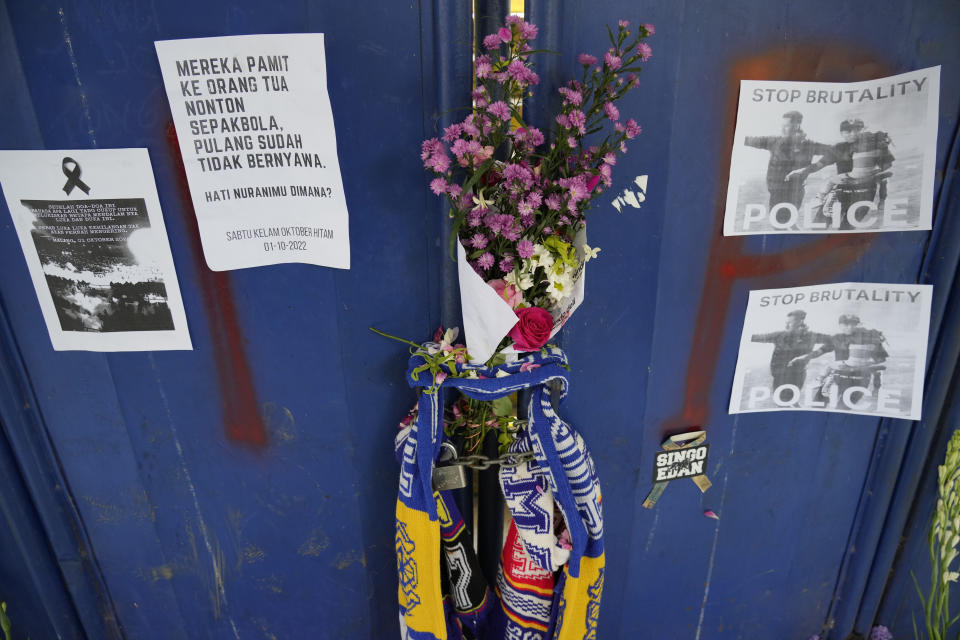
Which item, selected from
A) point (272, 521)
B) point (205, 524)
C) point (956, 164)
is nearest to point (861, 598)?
point (956, 164)

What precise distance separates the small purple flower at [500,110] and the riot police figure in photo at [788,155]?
0.58 meters

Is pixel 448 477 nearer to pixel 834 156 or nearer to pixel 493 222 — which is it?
pixel 493 222

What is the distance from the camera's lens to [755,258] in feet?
3.91

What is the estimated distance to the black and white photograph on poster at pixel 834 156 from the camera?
1.09 m

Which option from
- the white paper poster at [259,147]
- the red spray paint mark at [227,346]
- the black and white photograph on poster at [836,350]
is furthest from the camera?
the black and white photograph on poster at [836,350]

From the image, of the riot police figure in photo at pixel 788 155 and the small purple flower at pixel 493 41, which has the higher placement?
the small purple flower at pixel 493 41

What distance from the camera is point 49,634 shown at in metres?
→ 1.39

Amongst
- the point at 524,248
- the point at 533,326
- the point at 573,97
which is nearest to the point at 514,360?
the point at 533,326

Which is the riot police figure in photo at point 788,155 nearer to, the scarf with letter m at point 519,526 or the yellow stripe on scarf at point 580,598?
the scarf with letter m at point 519,526

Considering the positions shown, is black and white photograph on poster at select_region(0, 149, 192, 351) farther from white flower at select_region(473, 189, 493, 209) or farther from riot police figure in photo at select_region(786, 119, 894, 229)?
riot police figure in photo at select_region(786, 119, 894, 229)

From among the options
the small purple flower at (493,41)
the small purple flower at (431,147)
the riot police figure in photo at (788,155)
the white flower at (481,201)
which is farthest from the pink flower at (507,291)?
the riot police figure in photo at (788,155)

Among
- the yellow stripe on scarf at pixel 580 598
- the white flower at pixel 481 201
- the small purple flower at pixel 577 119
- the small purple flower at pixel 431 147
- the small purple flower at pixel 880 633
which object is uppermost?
the small purple flower at pixel 577 119

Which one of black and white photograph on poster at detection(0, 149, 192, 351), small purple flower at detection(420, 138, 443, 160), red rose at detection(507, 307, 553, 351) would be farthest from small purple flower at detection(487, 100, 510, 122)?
black and white photograph on poster at detection(0, 149, 192, 351)

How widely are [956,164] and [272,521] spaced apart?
1.82 meters
